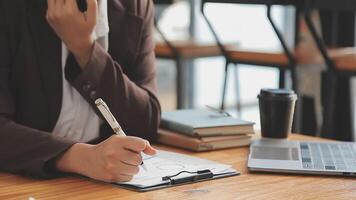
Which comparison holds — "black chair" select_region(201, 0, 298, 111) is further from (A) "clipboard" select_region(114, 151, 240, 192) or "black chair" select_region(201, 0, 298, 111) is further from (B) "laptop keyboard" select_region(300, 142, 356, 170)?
(A) "clipboard" select_region(114, 151, 240, 192)

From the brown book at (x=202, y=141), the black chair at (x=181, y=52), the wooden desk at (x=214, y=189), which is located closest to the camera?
the wooden desk at (x=214, y=189)

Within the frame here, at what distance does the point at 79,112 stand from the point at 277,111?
1.51 feet

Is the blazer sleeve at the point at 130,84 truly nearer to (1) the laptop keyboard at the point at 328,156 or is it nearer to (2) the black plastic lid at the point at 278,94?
(2) the black plastic lid at the point at 278,94

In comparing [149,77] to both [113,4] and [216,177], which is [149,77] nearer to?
[113,4]

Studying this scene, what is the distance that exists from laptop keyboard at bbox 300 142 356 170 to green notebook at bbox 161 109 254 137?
15 cm

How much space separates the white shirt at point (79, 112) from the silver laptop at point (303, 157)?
14.7 inches

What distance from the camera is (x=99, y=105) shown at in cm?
130

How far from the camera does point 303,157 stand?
1.45m

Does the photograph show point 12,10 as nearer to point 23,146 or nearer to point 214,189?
point 23,146

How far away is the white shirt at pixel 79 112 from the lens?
1516 millimetres

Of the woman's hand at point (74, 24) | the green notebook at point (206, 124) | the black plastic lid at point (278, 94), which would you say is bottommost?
the green notebook at point (206, 124)

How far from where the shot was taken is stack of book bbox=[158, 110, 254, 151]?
1570mm

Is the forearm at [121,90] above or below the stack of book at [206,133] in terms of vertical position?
above

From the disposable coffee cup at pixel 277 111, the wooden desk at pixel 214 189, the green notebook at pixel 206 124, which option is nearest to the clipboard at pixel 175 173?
the wooden desk at pixel 214 189
